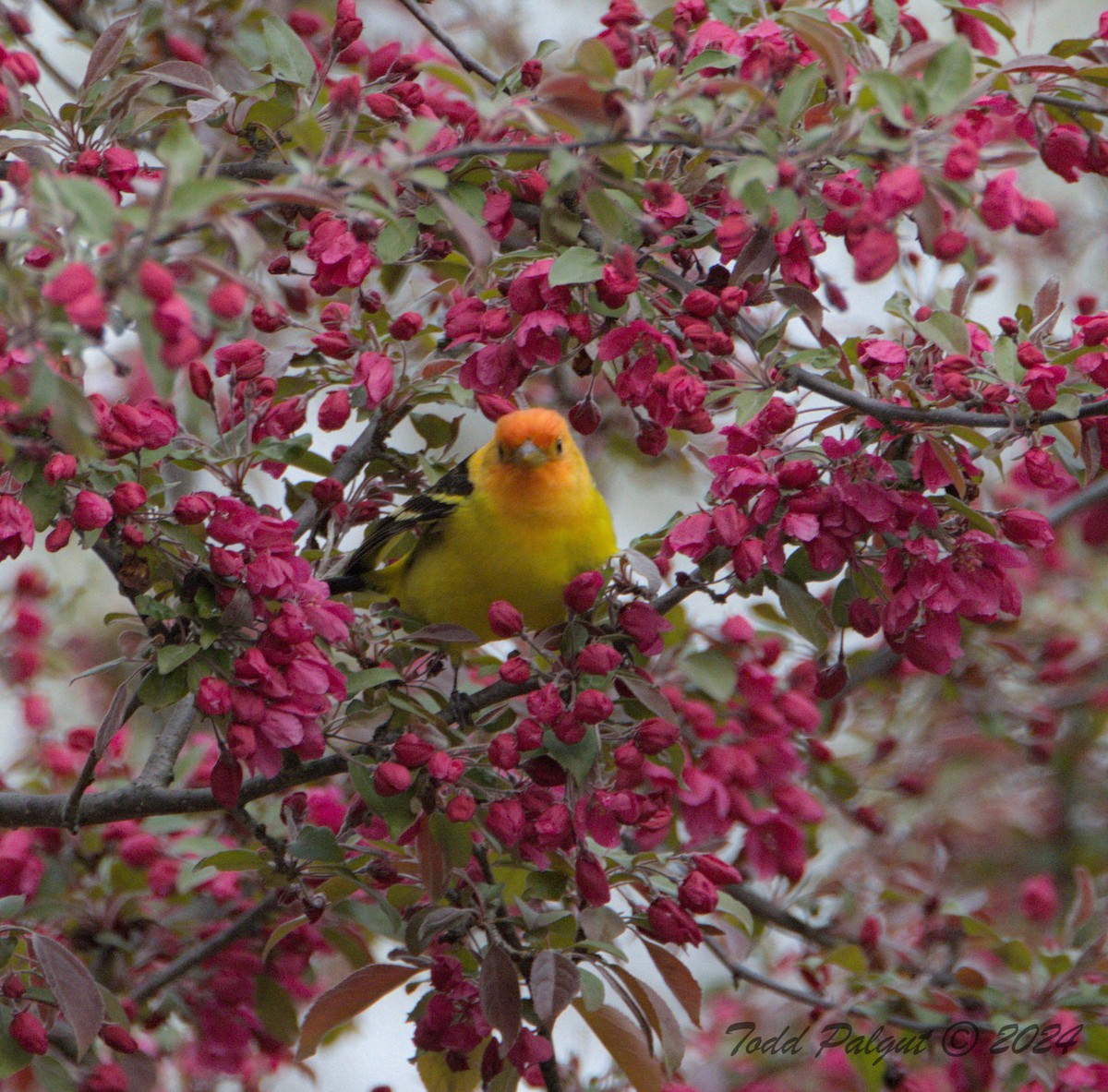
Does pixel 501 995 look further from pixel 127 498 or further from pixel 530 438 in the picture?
pixel 530 438

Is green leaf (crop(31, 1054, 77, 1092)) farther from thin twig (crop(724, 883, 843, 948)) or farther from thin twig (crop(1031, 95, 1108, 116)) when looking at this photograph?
thin twig (crop(1031, 95, 1108, 116))

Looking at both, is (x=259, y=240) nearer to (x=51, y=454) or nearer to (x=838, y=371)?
(x=51, y=454)

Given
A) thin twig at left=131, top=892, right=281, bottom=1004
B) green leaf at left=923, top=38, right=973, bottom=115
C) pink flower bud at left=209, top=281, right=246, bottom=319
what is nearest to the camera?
pink flower bud at left=209, top=281, right=246, bottom=319

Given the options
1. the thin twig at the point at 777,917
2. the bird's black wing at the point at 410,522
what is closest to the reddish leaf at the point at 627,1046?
the thin twig at the point at 777,917

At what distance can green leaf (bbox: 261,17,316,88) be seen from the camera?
2689 mm

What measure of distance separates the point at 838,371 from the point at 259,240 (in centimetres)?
123

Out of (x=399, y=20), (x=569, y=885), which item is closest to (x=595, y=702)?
(x=569, y=885)

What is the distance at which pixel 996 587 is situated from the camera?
2430 mm

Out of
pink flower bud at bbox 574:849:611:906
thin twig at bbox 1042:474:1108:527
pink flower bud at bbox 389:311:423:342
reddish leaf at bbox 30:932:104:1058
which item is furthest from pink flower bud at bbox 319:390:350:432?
thin twig at bbox 1042:474:1108:527

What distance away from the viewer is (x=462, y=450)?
3.61 meters

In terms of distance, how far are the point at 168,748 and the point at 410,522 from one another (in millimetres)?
1038

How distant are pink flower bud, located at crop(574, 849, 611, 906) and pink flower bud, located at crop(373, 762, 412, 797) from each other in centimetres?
38

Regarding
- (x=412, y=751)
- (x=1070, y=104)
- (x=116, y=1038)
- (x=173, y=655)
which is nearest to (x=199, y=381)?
(x=173, y=655)

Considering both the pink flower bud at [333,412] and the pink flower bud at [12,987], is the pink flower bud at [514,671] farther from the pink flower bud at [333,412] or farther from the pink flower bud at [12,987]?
the pink flower bud at [12,987]
